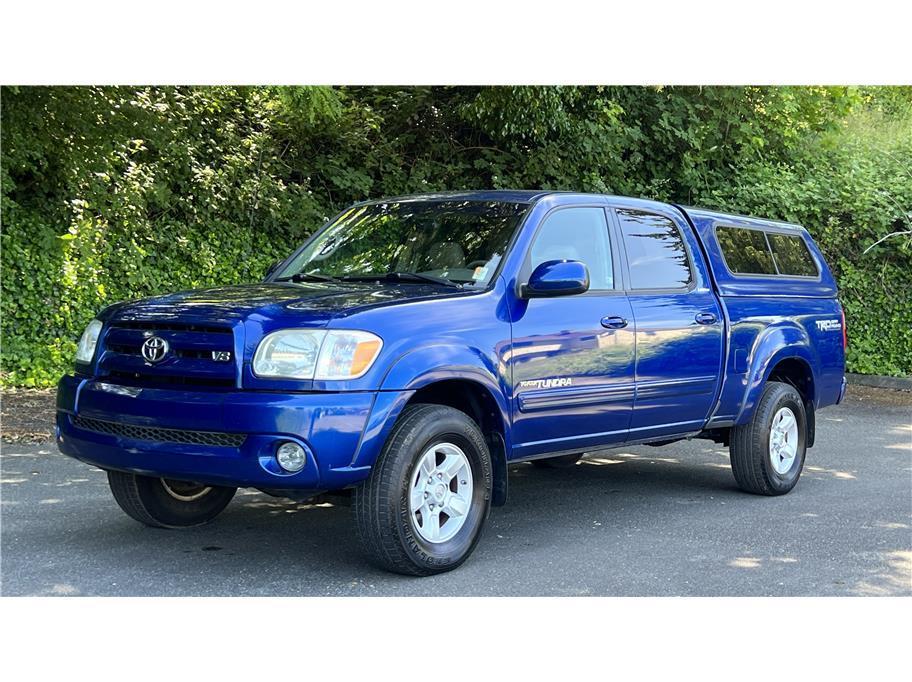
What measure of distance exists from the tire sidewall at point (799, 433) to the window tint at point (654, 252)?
136 cm

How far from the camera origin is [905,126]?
21.4 metres

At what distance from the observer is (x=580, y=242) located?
6785mm

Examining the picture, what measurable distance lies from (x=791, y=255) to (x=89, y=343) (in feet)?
18.1

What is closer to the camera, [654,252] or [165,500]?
A: [165,500]

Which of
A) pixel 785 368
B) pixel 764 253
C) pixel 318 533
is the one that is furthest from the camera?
pixel 785 368

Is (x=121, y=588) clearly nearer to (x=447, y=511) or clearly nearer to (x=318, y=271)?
(x=447, y=511)

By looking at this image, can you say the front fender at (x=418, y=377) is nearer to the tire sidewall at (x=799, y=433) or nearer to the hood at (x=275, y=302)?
the hood at (x=275, y=302)

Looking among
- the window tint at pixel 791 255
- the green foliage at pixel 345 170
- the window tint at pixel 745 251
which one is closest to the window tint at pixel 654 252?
the window tint at pixel 745 251

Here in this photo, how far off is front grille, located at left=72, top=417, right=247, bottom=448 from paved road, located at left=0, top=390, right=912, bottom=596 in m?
0.71

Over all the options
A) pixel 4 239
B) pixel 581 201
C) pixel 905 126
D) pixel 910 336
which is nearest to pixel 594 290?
pixel 581 201

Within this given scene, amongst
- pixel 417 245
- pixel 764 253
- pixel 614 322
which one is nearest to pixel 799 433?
pixel 764 253

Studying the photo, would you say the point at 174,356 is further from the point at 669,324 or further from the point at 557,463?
the point at 557,463

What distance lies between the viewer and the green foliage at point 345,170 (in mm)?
13016

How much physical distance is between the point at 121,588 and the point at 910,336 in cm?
1303
